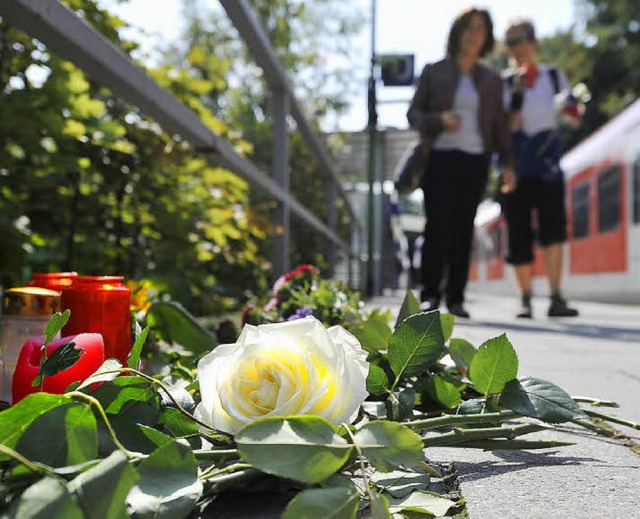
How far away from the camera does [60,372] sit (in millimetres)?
1019

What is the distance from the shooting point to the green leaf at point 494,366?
105 centimetres

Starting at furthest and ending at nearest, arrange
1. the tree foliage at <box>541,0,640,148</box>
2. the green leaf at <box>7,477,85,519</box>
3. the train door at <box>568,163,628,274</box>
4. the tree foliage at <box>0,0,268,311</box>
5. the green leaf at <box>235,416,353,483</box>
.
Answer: the tree foliage at <box>541,0,640,148</box>
the train door at <box>568,163,628,274</box>
the tree foliage at <box>0,0,268,311</box>
the green leaf at <box>235,416,353,483</box>
the green leaf at <box>7,477,85,519</box>

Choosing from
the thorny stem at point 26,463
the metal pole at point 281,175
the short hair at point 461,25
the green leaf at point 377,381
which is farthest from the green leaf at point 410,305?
the short hair at point 461,25

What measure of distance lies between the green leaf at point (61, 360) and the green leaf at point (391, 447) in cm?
32

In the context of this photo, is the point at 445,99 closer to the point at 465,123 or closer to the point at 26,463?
the point at 465,123

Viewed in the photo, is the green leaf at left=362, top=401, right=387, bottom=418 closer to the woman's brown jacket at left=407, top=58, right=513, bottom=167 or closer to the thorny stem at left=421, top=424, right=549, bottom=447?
the thorny stem at left=421, top=424, right=549, bottom=447

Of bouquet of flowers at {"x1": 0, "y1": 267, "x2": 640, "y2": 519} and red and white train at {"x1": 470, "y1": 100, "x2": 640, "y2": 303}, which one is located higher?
red and white train at {"x1": 470, "y1": 100, "x2": 640, "y2": 303}

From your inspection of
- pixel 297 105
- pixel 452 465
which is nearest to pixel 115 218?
pixel 297 105

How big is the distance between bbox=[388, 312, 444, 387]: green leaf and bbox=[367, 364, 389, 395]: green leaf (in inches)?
1.6

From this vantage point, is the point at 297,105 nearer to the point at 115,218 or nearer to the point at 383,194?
the point at 115,218

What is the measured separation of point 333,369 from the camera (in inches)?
32.4

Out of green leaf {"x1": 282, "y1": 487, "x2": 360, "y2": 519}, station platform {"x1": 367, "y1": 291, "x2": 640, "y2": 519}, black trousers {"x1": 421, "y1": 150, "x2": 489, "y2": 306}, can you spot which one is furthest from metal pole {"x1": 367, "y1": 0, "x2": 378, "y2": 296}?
green leaf {"x1": 282, "y1": 487, "x2": 360, "y2": 519}

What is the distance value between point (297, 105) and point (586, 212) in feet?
32.1

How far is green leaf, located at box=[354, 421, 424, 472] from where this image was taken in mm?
720
